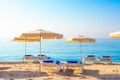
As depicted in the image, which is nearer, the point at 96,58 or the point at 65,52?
the point at 96,58

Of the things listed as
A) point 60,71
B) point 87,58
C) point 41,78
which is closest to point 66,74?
point 60,71

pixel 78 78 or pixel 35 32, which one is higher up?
pixel 35 32

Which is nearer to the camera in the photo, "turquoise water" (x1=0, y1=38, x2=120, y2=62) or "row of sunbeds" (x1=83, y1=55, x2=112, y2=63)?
"row of sunbeds" (x1=83, y1=55, x2=112, y2=63)

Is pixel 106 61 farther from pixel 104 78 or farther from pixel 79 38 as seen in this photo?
pixel 104 78

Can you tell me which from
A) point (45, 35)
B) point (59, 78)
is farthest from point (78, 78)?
point (45, 35)

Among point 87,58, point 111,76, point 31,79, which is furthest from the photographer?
point 87,58

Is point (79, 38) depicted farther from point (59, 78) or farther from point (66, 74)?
point (59, 78)

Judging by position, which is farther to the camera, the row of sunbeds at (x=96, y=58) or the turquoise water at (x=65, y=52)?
the turquoise water at (x=65, y=52)

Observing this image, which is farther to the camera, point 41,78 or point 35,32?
point 35,32

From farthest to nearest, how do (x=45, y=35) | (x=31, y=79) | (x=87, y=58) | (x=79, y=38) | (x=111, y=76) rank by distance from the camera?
1. (x=87, y=58)
2. (x=79, y=38)
3. (x=45, y=35)
4. (x=111, y=76)
5. (x=31, y=79)

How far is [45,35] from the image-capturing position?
1062cm

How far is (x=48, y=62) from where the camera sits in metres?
10.6

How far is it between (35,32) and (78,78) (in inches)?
114

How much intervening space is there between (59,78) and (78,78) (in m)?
0.72
